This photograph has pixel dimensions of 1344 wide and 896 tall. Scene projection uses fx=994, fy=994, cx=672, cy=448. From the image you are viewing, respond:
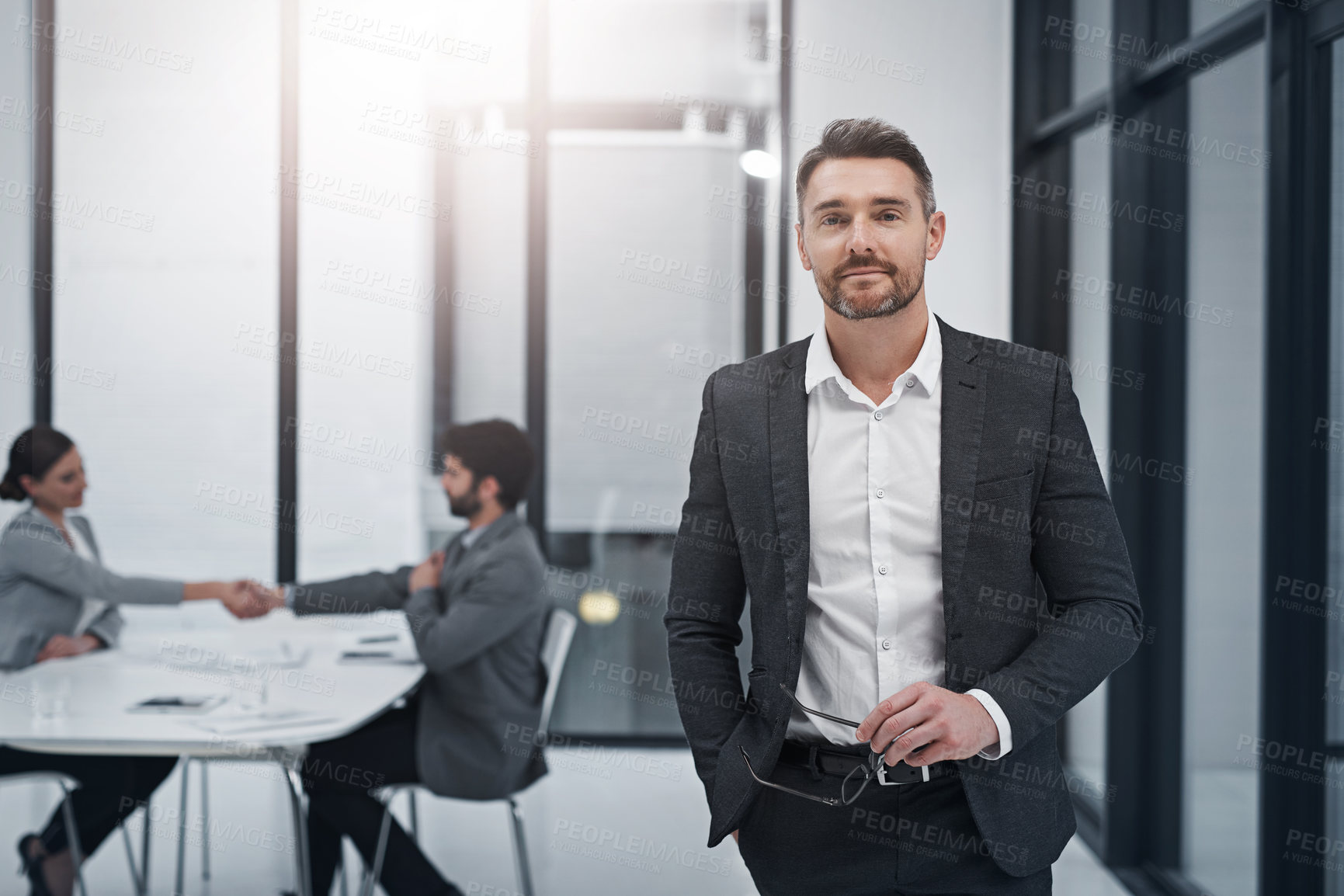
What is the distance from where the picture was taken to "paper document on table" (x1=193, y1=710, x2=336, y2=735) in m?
2.25

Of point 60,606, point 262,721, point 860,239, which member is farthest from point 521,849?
Answer: point 860,239

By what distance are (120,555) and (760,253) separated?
287 centimetres

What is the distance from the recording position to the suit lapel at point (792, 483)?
1354 millimetres

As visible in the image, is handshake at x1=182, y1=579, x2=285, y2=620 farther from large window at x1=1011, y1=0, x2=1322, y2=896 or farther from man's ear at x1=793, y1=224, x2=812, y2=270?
large window at x1=1011, y1=0, x2=1322, y2=896

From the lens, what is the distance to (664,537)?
412 centimetres

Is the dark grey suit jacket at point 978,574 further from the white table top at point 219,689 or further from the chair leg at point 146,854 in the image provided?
the chair leg at point 146,854

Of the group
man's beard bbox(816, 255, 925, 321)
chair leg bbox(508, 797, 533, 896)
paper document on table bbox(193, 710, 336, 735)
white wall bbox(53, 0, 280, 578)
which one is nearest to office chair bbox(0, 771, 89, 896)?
paper document on table bbox(193, 710, 336, 735)

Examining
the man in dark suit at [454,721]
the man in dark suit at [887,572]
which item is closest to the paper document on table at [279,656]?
the man in dark suit at [454,721]

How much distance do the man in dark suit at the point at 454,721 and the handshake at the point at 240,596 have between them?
82 cm

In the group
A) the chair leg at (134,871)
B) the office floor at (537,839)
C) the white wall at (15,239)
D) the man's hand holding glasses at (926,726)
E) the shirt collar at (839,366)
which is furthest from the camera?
the white wall at (15,239)

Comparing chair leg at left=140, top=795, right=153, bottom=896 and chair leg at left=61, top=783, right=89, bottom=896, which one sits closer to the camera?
chair leg at left=61, top=783, right=89, bottom=896

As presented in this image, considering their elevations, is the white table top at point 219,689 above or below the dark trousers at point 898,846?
below

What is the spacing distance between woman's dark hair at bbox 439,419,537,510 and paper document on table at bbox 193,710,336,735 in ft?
2.55

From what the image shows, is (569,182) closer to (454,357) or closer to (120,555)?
(454,357)
